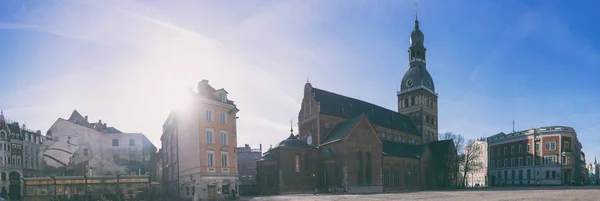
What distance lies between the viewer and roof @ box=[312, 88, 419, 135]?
63.8 m

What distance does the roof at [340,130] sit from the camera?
57884 mm

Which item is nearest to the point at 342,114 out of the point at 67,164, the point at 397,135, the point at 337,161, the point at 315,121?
the point at 315,121

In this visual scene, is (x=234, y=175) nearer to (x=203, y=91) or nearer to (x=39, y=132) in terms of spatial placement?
(x=203, y=91)

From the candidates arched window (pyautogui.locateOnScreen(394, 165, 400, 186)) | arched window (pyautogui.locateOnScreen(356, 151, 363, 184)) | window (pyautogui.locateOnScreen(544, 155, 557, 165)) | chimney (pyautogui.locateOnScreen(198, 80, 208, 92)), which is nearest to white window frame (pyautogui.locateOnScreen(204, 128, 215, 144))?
chimney (pyautogui.locateOnScreen(198, 80, 208, 92))

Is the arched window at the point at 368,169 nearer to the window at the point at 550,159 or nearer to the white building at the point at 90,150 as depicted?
the white building at the point at 90,150

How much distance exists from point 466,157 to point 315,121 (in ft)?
123

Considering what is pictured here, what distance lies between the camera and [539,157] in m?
81.8

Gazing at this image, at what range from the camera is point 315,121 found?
62250 mm

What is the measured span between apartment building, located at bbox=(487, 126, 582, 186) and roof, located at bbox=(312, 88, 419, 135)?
25.9 metres

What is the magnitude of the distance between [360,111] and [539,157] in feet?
140

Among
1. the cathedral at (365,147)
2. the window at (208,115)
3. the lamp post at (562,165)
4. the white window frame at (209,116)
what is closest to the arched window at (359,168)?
the cathedral at (365,147)

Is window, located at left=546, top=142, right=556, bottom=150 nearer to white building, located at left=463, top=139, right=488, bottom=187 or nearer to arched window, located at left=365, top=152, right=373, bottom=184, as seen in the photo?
white building, located at left=463, top=139, right=488, bottom=187

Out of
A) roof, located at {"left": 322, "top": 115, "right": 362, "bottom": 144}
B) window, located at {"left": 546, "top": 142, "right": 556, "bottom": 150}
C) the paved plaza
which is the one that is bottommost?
the paved plaza

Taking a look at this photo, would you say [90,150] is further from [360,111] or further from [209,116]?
[360,111]
